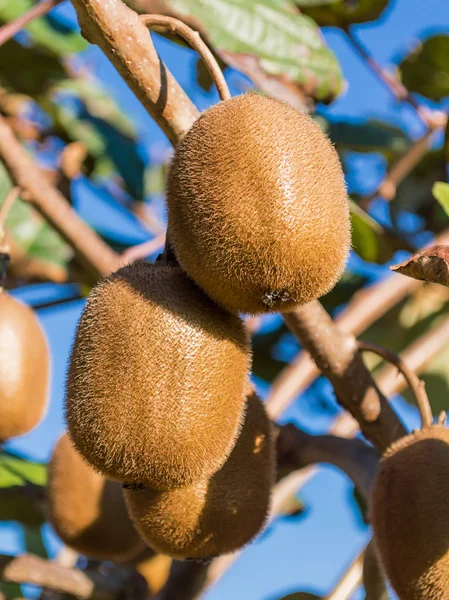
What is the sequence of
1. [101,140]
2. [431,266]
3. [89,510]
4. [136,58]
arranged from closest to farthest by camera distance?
[431,266]
[136,58]
[89,510]
[101,140]

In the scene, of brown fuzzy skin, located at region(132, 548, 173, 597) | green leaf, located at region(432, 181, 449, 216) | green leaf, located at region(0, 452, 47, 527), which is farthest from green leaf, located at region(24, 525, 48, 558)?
green leaf, located at region(432, 181, 449, 216)

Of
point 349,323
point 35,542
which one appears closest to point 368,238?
point 349,323

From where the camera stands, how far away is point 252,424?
0.81 m

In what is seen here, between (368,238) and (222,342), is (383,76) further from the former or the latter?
(222,342)

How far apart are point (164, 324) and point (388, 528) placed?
0.29 m

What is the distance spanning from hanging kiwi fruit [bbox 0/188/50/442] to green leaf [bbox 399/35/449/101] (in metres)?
0.99

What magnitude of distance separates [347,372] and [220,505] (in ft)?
0.62

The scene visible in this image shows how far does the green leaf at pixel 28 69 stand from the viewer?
1.71 m

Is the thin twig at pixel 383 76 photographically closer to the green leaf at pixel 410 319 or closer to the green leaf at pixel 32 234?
the green leaf at pixel 410 319

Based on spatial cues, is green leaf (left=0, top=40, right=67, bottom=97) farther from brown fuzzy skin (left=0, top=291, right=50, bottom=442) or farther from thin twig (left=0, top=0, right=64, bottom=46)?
thin twig (left=0, top=0, right=64, bottom=46)

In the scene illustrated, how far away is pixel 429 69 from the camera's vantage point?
1780 millimetres

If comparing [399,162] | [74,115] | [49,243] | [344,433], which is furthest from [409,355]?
[74,115]

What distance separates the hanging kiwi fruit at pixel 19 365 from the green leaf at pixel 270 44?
37cm

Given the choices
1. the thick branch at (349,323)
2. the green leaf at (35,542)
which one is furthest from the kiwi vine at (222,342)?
the green leaf at (35,542)
